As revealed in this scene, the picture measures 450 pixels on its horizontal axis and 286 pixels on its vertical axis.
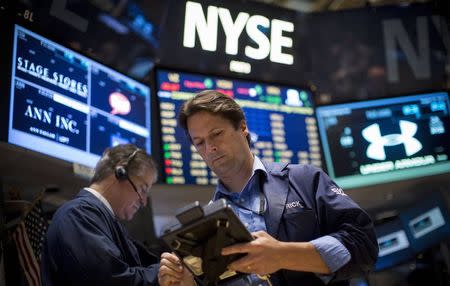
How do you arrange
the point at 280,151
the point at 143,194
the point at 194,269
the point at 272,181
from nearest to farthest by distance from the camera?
the point at 194,269 < the point at 272,181 < the point at 143,194 < the point at 280,151

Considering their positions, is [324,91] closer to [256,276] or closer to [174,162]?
[174,162]

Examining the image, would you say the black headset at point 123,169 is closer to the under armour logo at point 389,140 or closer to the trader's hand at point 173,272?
the trader's hand at point 173,272

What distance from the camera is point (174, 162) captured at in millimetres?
4371

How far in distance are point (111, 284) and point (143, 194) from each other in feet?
2.69

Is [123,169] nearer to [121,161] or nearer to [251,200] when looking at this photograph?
[121,161]

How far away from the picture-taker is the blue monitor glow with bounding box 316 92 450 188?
15.8 ft

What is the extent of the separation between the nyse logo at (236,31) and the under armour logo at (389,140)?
39.9 inches

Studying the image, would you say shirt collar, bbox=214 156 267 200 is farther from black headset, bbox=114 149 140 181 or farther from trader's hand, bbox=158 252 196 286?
black headset, bbox=114 149 140 181

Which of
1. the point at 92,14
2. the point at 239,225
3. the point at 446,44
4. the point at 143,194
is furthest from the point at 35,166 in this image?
the point at 446,44

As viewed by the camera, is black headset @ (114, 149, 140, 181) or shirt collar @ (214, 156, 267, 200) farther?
black headset @ (114, 149, 140, 181)

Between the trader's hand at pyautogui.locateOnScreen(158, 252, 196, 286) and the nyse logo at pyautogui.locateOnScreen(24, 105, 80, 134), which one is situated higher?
the nyse logo at pyautogui.locateOnScreen(24, 105, 80, 134)

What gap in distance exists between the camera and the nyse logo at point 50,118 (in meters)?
3.37

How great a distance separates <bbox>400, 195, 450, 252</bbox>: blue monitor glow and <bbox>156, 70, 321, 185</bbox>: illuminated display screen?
3.24 feet

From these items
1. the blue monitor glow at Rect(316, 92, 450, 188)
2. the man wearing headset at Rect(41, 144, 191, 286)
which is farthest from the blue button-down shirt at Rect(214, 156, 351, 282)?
the blue monitor glow at Rect(316, 92, 450, 188)
